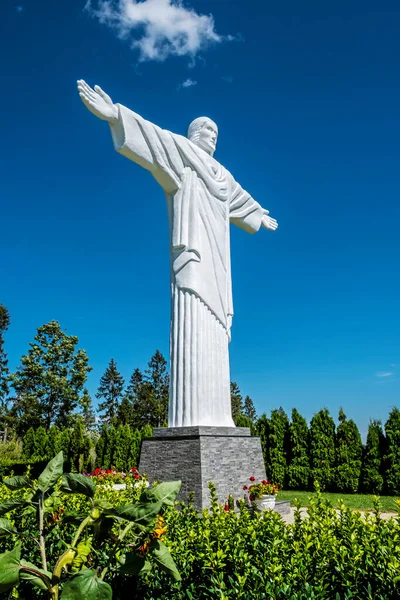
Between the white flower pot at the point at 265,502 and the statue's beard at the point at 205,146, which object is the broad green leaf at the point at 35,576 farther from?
A: the statue's beard at the point at 205,146

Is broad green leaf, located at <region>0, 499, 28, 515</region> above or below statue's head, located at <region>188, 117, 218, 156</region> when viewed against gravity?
below

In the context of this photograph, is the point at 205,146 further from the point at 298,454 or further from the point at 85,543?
the point at 298,454

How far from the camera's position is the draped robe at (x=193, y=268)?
6449 mm

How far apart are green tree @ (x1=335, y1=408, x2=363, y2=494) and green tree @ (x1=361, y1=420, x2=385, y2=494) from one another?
0.57ft

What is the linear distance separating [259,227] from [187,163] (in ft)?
7.88

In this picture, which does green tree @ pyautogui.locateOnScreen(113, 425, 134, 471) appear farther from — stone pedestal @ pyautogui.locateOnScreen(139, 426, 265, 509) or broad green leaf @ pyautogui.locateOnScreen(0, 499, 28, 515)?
broad green leaf @ pyautogui.locateOnScreen(0, 499, 28, 515)

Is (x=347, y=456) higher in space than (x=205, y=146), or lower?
lower

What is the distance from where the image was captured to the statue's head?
25.9 feet

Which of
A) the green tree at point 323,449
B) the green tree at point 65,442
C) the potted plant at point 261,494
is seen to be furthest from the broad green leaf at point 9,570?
the green tree at point 65,442

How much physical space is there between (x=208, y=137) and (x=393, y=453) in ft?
29.5

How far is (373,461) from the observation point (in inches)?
443

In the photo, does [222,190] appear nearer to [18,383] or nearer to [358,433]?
[358,433]

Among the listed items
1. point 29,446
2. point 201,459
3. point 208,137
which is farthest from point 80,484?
point 29,446

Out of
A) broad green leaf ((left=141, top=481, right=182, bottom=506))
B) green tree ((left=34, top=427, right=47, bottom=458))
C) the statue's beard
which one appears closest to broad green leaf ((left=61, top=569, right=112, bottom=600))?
broad green leaf ((left=141, top=481, right=182, bottom=506))
